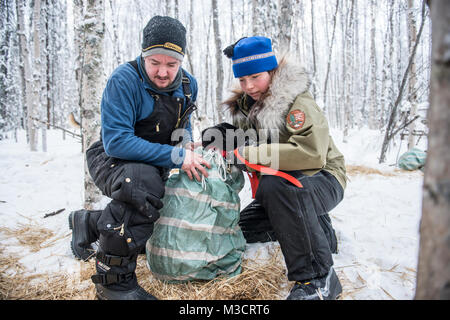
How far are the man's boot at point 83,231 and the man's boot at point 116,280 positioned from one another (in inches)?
21.2

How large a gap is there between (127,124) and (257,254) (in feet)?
4.54

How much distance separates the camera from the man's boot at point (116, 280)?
5.06 feet

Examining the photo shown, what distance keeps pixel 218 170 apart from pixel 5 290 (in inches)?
61.3

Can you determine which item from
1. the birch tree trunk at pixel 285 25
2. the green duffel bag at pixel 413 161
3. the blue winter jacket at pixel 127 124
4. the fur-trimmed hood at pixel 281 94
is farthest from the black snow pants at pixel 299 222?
the green duffel bag at pixel 413 161

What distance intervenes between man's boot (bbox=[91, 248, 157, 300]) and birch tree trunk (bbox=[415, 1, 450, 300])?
4.74 feet

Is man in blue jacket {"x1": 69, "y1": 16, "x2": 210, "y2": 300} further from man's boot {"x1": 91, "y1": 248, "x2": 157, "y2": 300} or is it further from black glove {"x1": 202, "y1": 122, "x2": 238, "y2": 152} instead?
black glove {"x1": 202, "y1": 122, "x2": 238, "y2": 152}

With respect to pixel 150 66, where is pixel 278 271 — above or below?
below

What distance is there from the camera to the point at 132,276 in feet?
5.33

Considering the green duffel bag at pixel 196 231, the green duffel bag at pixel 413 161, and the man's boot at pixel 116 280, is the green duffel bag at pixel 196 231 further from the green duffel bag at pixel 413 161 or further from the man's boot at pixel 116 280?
the green duffel bag at pixel 413 161

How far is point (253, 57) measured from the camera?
1.88m

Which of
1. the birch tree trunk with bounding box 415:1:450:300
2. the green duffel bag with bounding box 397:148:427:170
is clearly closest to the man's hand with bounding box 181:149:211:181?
the birch tree trunk with bounding box 415:1:450:300
